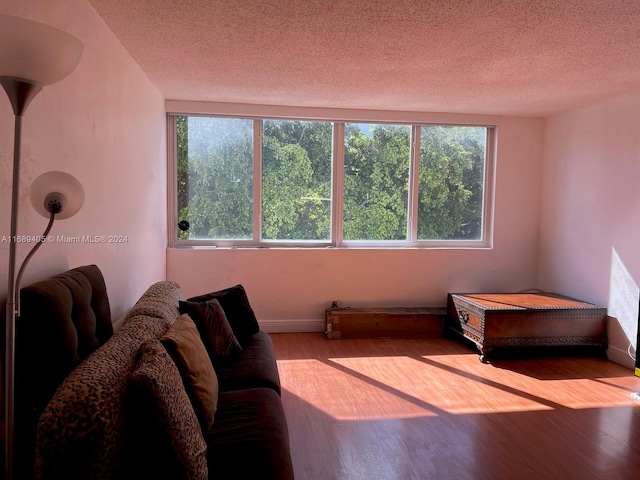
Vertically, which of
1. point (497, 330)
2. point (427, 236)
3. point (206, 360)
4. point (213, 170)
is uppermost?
point (213, 170)

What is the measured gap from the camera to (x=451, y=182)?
Result: 487 centimetres

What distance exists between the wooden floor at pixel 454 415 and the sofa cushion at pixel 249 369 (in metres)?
0.42

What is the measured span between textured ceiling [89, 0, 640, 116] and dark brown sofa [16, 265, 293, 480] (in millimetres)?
1575

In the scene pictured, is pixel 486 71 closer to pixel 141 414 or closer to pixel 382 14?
pixel 382 14

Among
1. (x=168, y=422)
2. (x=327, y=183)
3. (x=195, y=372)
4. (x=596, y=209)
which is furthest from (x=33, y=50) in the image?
(x=596, y=209)

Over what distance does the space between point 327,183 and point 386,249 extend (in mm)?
980

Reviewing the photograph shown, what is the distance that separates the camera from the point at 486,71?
320 centimetres

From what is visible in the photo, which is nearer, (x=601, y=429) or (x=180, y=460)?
(x=180, y=460)

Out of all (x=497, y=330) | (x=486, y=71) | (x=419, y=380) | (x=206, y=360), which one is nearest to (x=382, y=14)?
(x=486, y=71)

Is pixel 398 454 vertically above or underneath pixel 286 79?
underneath

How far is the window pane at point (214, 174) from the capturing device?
4.47 meters

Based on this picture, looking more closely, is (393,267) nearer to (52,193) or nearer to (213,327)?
(213,327)

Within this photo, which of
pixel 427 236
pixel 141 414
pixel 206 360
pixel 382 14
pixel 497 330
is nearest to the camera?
pixel 141 414

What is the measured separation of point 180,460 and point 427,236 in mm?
4025
